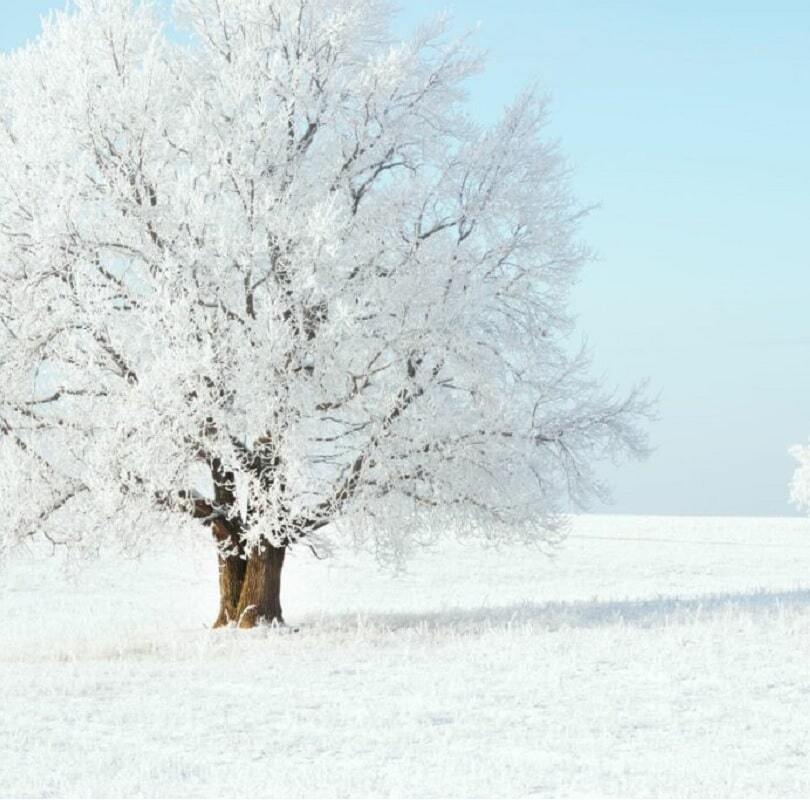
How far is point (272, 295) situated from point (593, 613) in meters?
8.33

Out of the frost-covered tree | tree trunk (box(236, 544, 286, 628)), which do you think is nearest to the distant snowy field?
tree trunk (box(236, 544, 286, 628))

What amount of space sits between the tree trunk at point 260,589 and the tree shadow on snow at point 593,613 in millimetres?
1381

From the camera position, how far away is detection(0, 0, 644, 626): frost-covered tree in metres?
16.6

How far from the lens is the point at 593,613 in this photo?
2036 cm

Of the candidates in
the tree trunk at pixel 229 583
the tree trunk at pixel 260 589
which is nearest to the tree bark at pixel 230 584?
the tree trunk at pixel 229 583

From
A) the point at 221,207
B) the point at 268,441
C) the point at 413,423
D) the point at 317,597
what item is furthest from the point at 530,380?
the point at 317,597

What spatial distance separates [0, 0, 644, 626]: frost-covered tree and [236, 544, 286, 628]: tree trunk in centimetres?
4

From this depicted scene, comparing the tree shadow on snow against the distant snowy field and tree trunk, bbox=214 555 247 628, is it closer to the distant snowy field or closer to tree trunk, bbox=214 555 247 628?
the distant snowy field

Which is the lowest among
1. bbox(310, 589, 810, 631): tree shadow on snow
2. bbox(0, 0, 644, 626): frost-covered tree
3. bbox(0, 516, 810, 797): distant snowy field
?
bbox(0, 516, 810, 797): distant snowy field

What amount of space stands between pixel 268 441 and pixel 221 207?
11.7 ft

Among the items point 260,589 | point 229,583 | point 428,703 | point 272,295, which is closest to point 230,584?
point 229,583

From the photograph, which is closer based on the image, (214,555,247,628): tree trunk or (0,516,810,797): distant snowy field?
(0,516,810,797): distant snowy field

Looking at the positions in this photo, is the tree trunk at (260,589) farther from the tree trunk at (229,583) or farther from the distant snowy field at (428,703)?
the distant snowy field at (428,703)

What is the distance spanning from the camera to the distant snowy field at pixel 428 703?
929 centimetres
